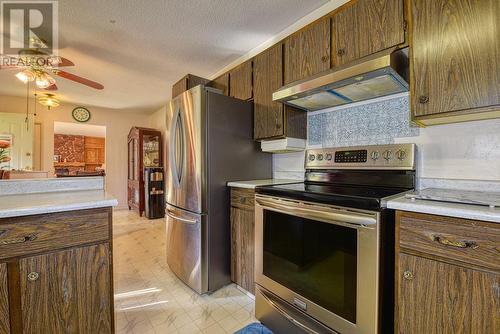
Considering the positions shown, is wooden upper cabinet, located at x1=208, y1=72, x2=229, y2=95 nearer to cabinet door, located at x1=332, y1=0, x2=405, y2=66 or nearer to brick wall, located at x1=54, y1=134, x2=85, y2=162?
cabinet door, located at x1=332, y1=0, x2=405, y2=66

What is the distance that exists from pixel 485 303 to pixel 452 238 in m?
0.23

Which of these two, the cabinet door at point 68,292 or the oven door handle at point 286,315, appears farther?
the oven door handle at point 286,315

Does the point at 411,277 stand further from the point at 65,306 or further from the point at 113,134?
the point at 113,134

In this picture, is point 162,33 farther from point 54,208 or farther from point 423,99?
point 423,99

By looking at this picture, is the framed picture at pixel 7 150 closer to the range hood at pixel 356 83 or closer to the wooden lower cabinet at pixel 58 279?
the wooden lower cabinet at pixel 58 279

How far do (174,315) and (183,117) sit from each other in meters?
1.62

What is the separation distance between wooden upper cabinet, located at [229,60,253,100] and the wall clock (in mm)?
4439

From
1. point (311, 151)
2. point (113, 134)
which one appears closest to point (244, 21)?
point (311, 151)

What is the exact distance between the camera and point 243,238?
6.19 ft

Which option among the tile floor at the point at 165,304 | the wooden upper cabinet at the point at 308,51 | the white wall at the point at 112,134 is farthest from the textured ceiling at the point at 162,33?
the tile floor at the point at 165,304

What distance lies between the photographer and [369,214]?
40.3 inches

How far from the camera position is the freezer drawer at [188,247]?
1.87 metres

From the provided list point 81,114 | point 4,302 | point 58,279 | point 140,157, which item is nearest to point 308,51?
point 58,279

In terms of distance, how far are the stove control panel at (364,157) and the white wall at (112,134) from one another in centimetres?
523
